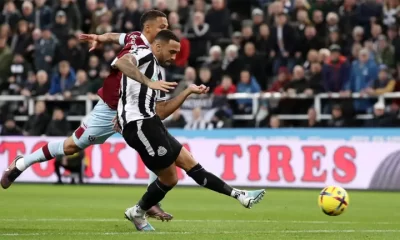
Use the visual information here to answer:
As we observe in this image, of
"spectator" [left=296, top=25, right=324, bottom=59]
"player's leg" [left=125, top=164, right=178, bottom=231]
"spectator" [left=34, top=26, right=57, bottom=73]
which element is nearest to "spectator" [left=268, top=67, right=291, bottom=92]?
"spectator" [left=296, top=25, right=324, bottom=59]

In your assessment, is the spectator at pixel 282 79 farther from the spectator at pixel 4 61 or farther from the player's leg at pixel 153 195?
the player's leg at pixel 153 195

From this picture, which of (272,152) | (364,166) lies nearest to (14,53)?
(272,152)

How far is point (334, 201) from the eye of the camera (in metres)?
12.0

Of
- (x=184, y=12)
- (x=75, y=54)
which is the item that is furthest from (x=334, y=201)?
(x=184, y=12)

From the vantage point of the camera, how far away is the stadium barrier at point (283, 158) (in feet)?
70.0

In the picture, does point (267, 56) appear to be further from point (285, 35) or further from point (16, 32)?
point (16, 32)

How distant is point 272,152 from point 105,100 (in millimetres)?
9510

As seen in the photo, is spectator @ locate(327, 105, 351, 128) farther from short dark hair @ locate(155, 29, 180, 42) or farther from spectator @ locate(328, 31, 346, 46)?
short dark hair @ locate(155, 29, 180, 42)

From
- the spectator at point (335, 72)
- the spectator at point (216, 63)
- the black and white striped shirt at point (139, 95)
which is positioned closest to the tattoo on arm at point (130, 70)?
the black and white striped shirt at point (139, 95)

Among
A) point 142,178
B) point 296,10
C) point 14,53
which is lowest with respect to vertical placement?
point 142,178

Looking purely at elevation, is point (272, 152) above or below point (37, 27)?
below

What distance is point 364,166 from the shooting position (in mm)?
21406

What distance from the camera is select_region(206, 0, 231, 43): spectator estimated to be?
25.7 m

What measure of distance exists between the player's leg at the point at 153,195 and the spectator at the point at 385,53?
1251 centimetres
